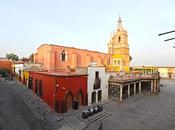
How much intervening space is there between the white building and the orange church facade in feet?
33.5

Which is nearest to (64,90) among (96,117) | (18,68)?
(96,117)

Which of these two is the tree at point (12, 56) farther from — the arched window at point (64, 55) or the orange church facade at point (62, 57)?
the arched window at point (64, 55)

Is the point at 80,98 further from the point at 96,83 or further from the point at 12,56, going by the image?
the point at 12,56

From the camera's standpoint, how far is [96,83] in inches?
1018

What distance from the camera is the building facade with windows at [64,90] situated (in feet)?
66.6

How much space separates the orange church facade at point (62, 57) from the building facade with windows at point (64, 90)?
12.2m

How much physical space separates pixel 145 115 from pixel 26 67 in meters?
32.4

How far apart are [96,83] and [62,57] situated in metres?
19.7

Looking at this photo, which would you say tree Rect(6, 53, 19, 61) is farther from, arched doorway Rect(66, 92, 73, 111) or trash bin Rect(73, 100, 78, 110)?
trash bin Rect(73, 100, 78, 110)

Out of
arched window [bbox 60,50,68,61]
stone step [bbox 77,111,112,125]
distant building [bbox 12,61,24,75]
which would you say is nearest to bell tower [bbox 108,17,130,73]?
arched window [bbox 60,50,68,61]

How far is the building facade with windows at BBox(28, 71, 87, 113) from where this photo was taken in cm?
2030

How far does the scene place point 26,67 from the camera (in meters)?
42.2

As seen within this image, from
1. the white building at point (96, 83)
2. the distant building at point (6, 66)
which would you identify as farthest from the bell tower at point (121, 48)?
the distant building at point (6, 66)

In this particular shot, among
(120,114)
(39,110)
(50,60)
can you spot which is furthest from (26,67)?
(120,114)
